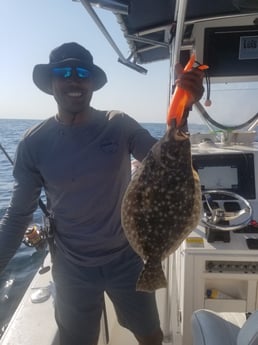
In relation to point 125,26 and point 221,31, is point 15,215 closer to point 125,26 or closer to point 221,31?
point 125,26

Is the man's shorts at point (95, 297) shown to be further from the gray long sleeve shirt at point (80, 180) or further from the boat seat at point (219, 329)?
the boat seat at point (219, 329)

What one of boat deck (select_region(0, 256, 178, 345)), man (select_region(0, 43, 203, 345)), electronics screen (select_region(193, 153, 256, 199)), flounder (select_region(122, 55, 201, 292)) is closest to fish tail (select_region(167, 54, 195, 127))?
flounder (select_region(122, 55, 201, 292))

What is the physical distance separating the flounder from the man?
0.50 m

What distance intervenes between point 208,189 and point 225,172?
25 cm

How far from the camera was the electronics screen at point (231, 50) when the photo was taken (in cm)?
368

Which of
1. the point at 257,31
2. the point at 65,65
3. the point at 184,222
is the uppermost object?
the point at 257,31

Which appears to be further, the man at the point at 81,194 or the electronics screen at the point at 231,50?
the electronics screen at the point at 231,50

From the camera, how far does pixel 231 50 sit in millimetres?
3824

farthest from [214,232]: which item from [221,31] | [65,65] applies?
[221,31]

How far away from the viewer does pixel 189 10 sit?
125 inches

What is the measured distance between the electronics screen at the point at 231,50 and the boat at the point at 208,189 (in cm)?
1

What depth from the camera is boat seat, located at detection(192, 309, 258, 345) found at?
52.8 inches

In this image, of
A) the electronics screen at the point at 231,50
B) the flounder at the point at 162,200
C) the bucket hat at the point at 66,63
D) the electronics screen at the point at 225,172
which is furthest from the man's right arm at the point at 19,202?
the electronics screen at the point at 231,50

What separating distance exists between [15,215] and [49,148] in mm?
475
